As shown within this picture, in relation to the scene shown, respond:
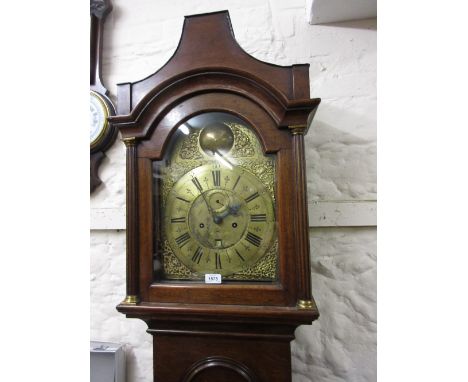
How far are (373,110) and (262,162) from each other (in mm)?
515

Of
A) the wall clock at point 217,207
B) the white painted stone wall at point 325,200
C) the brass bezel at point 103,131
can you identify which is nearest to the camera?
the wall clock at point 217,207

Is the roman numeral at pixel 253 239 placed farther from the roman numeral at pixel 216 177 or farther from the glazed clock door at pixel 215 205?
the roman numeral at pixel 216 177

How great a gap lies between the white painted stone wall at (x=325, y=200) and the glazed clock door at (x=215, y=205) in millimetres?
315

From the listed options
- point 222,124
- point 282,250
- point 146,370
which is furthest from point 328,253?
point 146,370

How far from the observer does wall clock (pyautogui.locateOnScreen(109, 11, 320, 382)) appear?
2.15ft

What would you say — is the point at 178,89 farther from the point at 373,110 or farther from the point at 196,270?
the point at 373,110

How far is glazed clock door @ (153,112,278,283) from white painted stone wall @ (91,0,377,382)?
0.32 metres

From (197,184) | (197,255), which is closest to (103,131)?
(197,184)

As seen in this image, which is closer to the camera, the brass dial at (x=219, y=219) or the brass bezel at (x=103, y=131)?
the brass dial at (x=219, y=219)

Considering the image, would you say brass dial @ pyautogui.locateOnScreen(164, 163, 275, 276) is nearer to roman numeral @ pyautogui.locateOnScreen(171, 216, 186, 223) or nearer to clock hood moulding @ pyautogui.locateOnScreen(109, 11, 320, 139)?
roman numeral @ pyautogui.locateOnScreen(171, 216, 186, 223)

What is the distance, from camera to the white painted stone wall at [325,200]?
2.97ft

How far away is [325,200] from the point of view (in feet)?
3.05

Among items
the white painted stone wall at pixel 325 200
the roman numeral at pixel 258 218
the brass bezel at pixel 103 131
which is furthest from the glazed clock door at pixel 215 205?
the brass bezel at pixel 103 131

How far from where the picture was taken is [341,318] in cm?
91
